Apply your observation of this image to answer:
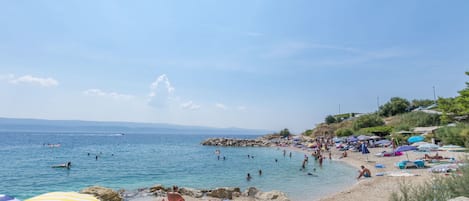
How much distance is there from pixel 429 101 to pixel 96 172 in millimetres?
77981

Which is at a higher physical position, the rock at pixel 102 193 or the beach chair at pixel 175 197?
the beach chair at pixel 175 197

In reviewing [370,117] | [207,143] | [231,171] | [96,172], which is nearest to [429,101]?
[370,117]

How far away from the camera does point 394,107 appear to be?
6669cm

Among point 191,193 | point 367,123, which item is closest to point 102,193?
point 191,193

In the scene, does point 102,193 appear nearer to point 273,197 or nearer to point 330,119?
point 273,197

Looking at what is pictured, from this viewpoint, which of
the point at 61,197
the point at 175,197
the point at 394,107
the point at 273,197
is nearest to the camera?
the point at 61,197

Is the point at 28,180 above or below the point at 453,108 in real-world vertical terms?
below

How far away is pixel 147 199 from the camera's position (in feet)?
50.5

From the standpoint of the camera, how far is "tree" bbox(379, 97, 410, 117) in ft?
219

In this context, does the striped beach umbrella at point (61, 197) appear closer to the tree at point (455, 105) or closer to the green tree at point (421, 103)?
the tree at point (455, 105)

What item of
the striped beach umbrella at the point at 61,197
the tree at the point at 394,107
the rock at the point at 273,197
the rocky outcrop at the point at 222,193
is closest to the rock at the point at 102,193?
the rocky outcrop at the point at 222,193

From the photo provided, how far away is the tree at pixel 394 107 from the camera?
66.6 metres

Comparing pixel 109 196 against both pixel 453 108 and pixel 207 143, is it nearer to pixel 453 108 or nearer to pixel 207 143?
pixel 453 108

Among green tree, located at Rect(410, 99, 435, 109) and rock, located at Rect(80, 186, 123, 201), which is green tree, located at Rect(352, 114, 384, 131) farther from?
rock, located at Rect(80, 186, 123, 201)
